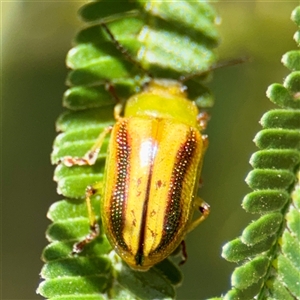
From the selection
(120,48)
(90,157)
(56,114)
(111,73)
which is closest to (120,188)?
(90,157)

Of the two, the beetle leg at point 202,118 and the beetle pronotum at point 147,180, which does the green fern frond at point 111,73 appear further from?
the beetle leg at point 202,118

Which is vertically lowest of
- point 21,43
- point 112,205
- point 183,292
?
point 183,292

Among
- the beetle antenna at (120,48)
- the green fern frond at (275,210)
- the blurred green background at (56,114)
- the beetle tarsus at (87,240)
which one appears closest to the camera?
the green fern frond at (275,210)

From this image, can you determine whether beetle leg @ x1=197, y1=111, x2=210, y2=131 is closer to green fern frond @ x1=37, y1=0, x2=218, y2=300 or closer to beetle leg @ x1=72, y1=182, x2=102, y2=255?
green fern frond @ x1=37, y1=0, x2=218, y2=300

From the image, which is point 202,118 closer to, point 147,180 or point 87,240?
point 147,180

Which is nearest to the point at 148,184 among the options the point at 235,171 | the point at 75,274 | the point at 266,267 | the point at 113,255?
the point at 113,255

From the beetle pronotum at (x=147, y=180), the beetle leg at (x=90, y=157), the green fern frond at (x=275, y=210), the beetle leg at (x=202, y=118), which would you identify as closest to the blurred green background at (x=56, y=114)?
the beetle leg at (x=202, y=118)

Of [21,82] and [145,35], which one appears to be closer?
[145,35]

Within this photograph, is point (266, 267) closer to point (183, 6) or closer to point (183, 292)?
point (183, 6)
